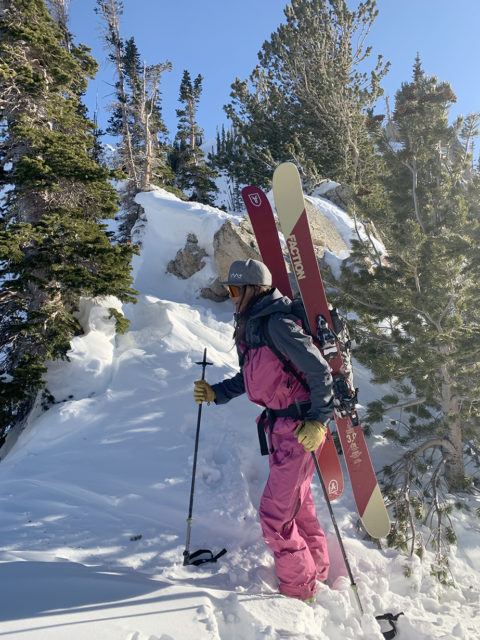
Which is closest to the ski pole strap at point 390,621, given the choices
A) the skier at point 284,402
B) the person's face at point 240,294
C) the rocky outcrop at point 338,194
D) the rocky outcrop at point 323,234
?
the skier at point 284,402

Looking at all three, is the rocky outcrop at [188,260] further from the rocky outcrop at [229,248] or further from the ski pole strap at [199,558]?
the ski pole strap at [199,558]

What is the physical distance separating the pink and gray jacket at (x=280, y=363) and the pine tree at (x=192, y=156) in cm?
2074

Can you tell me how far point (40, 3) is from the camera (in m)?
6.88

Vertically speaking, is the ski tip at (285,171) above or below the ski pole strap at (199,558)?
above

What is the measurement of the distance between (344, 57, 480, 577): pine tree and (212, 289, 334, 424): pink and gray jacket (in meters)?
2.04

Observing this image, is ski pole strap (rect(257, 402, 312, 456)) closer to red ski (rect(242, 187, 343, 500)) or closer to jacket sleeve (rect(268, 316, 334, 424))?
jacket sleeve (rect(268, 316, 334, 424))

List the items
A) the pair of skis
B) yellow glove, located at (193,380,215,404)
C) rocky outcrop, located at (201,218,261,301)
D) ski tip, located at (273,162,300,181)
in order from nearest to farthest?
yellow glove, located at (193,380,215,404)
the pair of skis
ski tip, located at (273,162,300,181)
rocky outcrop, located at (201,218,261,301)

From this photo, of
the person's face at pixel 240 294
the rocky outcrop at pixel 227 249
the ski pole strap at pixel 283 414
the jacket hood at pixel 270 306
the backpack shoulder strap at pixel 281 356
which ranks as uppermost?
the rocky outcrop at pixel 227 249

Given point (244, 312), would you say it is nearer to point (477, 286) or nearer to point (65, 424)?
point (477, 286)

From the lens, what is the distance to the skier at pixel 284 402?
262cm

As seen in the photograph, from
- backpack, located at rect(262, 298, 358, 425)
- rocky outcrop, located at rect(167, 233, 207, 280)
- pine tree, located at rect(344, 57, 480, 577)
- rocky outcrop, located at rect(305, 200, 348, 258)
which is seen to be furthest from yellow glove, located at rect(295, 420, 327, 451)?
rocky outcrop, located at rect(167, 233, 207, 280)

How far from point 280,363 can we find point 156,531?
2087 mm

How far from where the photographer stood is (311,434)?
8.48 feet

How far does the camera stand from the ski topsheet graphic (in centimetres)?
364
